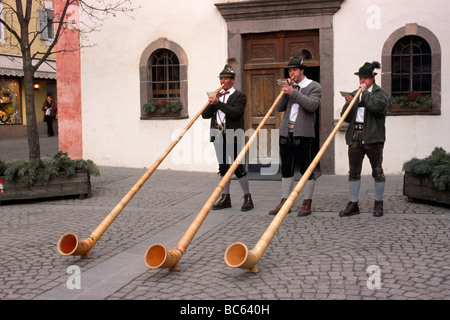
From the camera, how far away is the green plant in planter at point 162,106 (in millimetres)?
11422

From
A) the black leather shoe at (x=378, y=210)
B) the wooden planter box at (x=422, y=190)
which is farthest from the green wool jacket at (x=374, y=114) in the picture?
the wooden planter box at (x=422, y=190)

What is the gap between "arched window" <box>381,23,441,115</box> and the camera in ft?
32.4

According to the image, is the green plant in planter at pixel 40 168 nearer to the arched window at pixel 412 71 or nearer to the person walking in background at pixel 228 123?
the person walking in background at pixel 228 123

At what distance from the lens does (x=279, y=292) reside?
389 cm

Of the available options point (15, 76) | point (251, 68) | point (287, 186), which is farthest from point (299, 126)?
point (15, 76)

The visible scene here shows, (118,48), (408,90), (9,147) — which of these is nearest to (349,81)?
(408,90)

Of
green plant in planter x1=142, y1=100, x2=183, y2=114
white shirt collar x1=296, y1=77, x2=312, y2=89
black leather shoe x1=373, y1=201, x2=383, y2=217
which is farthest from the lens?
green plant in planter x1=142, y1=100, x2=183, y2=114

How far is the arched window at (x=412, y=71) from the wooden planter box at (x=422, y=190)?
3.13 metres

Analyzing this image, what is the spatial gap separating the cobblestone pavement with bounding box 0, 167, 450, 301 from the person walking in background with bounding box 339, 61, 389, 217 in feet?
1.03

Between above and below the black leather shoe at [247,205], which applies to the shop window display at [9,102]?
above

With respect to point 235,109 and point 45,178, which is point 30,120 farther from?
point 235,109

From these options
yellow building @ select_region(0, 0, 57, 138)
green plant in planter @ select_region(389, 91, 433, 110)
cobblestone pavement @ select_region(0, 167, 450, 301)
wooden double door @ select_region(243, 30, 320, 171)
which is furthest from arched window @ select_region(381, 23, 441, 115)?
yellow building @ select_region(0, 0, 57, 138)

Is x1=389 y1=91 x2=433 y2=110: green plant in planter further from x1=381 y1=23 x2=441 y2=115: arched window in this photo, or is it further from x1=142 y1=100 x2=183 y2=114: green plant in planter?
x1=142 y1=100 x2=183 y2=114: green plant in planter

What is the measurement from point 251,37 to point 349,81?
216 cm
